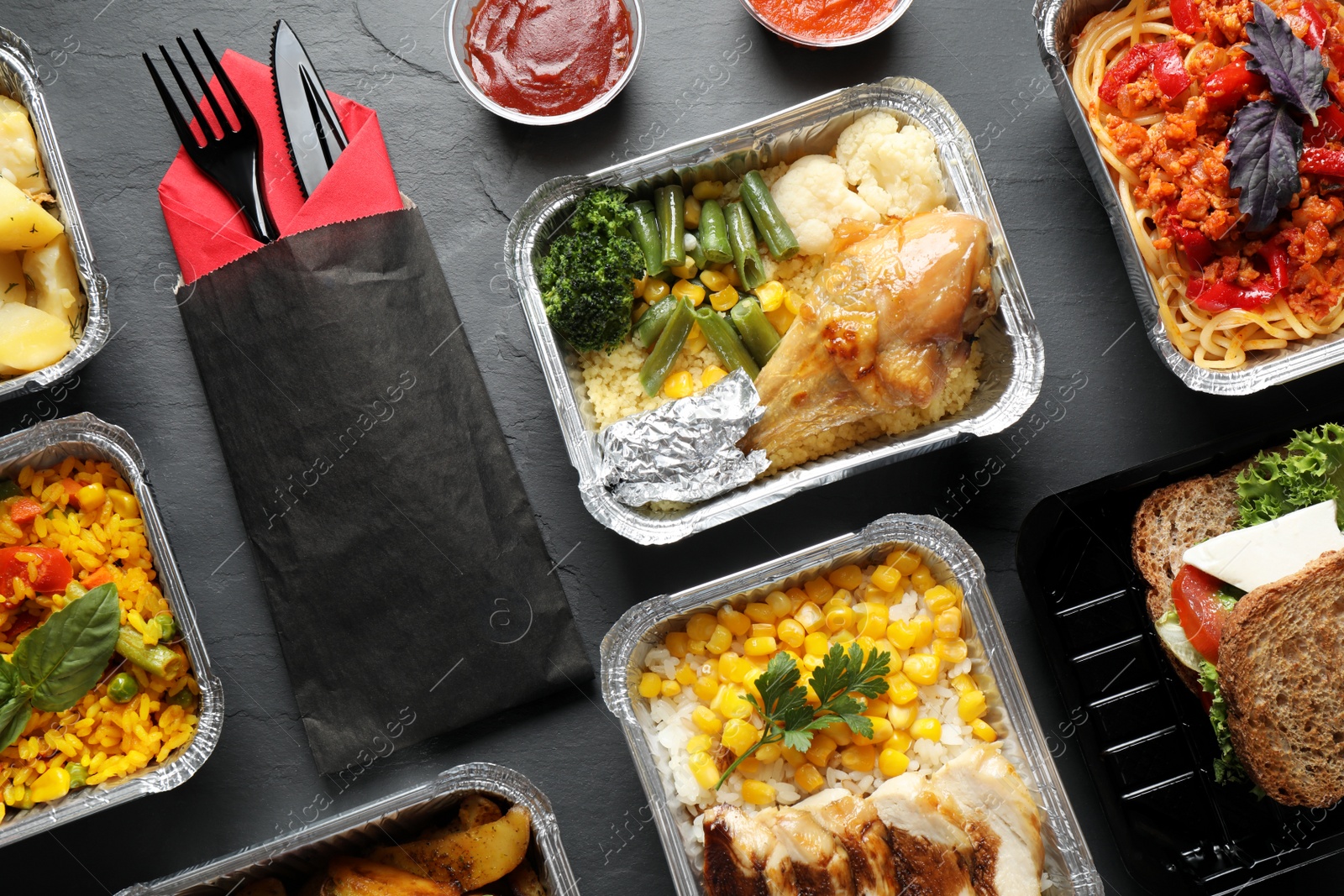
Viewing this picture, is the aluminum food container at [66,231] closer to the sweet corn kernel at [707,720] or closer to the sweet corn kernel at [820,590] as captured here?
the sweet corn kernel at [707,720]

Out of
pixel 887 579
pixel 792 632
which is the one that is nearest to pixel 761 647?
pixel 792 632

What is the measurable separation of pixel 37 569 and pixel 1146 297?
440 cm

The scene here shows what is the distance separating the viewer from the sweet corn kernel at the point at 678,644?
3.74 m

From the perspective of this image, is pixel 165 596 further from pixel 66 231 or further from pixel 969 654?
pixel 969 654

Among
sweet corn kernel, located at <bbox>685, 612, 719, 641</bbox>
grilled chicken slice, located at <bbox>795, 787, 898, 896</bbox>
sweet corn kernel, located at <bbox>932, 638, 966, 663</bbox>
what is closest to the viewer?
grilled chicken slice, located at <bbox>795, 787, 898, 896</bbox>

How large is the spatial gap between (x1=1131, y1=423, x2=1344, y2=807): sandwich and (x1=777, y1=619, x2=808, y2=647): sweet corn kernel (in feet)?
4.54

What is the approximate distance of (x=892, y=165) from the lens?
12.4ft

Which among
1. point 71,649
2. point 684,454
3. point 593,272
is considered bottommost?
point 71,649

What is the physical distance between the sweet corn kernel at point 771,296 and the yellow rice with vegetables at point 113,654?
2.61 metres

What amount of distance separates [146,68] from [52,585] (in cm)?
228

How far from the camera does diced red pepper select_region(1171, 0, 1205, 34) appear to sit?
3.84 meters

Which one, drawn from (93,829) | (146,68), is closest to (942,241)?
(146,68)

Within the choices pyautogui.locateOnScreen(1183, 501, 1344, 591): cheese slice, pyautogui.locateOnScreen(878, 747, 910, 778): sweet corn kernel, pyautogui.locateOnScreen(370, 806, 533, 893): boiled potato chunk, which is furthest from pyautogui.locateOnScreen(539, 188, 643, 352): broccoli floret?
pyautogui.locateOnScreen(1183, 501, 1344, 591): cheese slice

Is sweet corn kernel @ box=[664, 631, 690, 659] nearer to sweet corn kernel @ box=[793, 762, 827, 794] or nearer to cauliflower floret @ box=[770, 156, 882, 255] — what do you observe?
sweet corn kernel @ box=[793, 762, 827, 794]
